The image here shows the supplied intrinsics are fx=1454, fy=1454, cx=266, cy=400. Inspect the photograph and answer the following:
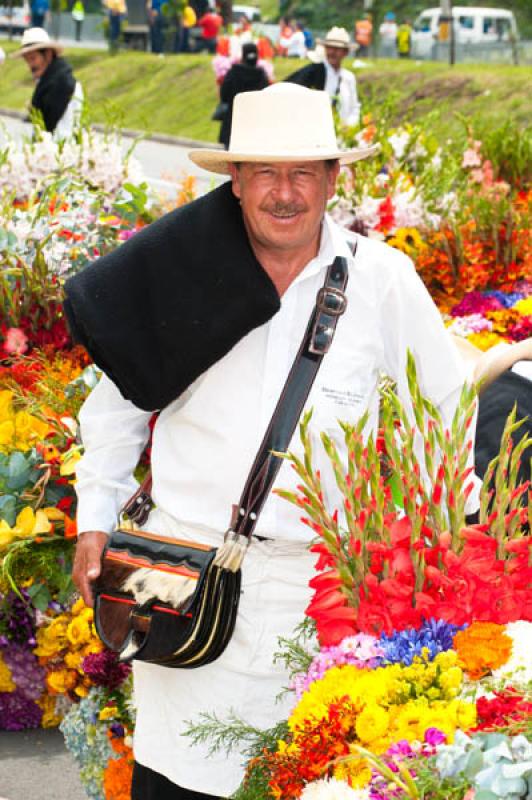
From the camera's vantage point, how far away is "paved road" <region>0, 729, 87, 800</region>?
4.22 meters

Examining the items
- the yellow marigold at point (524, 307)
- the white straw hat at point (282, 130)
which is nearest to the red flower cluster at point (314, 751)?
the white straw hat at point (282, 130)

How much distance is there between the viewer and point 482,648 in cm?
219

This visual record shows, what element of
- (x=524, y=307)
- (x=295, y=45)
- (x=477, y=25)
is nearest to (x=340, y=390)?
(x=524, y=307)

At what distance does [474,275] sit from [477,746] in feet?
15.6

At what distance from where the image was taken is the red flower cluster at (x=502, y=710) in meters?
1.97

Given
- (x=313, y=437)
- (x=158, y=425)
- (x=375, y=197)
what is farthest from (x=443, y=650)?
(x=375, y=197)

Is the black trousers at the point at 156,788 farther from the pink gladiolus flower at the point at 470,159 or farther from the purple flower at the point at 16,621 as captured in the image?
the pink gladiolus flower at the point at 470,159

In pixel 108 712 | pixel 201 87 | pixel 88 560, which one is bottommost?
pixel 201 87

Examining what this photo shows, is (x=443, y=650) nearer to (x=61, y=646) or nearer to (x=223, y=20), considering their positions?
(x=61, y=646)

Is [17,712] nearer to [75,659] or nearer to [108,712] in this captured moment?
[75,659]

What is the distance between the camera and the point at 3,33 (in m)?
54.7

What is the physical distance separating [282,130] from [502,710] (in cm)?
139

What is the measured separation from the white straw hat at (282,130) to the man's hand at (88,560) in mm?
837

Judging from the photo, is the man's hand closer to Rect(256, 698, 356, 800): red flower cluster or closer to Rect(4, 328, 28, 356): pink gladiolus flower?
Rect(256, 698, 356, 800): red flower cluster
